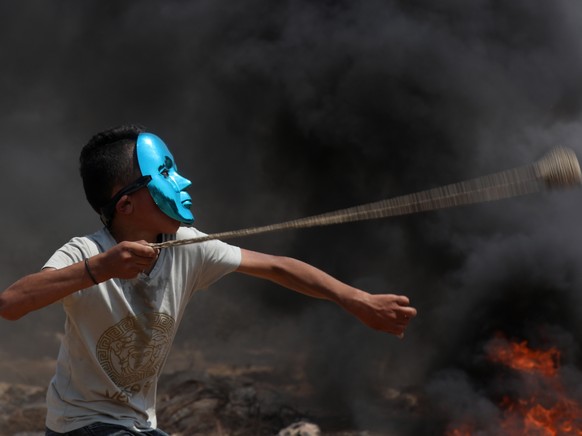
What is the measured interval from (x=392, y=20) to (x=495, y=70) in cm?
111

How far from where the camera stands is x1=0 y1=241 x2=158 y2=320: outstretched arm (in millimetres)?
2783

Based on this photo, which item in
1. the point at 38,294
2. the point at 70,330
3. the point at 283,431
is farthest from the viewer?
the point at 283,431

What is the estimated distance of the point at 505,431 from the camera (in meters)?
6.84

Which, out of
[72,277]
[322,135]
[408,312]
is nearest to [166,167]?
[72,277]

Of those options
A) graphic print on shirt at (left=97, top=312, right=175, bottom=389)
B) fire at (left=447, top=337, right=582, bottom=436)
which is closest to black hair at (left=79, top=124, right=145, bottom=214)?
graphic print on shirt at (left=97, top=312, right=175, bottom=389)

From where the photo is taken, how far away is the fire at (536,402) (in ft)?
22.2

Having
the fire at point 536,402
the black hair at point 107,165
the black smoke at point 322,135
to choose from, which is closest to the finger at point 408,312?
the black hair at point 107,165

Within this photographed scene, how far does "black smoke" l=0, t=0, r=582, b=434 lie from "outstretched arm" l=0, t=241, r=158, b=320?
5.06 metres

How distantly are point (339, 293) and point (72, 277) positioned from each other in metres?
1.12

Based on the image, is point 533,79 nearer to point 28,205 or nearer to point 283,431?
point 283,431

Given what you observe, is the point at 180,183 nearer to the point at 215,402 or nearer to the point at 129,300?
the point at 129,300

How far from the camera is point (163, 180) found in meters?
3.29

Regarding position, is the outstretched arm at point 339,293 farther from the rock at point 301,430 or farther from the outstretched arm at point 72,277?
the rock at point 301,430

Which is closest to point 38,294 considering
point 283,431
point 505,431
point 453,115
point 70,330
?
point 70,330
